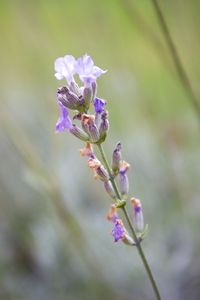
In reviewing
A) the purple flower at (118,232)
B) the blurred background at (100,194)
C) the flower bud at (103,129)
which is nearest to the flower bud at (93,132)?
the flower bud at (103,129)

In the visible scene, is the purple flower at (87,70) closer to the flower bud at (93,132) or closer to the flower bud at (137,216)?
the flower bud at (93,132)

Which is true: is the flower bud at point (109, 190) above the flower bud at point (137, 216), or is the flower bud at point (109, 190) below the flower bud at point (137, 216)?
below

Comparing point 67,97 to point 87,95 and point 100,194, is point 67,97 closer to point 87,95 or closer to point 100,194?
point 87,95

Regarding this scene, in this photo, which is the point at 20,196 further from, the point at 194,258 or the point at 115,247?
the point at 194,258

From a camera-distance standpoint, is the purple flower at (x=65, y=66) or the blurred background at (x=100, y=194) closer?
the purple flower at (x=65, y=66)

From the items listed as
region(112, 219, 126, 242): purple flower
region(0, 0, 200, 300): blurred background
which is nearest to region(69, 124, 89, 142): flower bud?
region(112, 219, 126, 242): purple flower

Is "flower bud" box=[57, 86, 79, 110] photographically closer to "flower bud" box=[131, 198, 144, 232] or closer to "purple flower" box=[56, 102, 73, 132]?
"purple flower" box=[56, 102, 73, 132]
